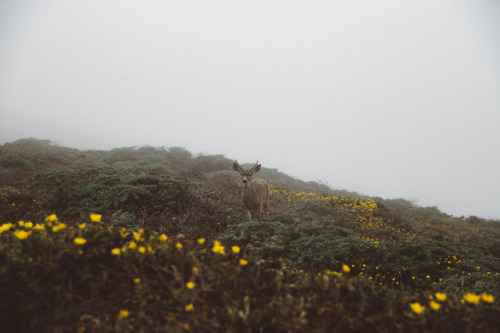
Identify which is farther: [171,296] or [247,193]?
[247,193]

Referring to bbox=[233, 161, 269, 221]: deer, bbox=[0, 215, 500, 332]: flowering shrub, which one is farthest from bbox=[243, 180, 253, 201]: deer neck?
bbox=[0, 215, 500, 332]: flowering shrub

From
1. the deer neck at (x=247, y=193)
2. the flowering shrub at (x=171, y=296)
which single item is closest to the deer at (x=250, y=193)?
the deer neck at (x=247, y=193)

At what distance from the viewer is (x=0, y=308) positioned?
165cm

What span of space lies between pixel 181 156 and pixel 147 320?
777 inches

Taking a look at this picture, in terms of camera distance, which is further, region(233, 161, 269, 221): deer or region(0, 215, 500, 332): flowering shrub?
region(233, 161, 269, 221): deer

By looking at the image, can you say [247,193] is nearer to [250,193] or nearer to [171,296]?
[250,193]

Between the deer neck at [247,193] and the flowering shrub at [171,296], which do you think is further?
the deer neck at [247,193]

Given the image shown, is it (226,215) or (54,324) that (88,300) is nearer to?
(54,324)

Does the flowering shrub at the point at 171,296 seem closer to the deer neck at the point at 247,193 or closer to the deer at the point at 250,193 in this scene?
the deer at the point at 250,193

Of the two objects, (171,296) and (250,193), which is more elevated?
(250,193)

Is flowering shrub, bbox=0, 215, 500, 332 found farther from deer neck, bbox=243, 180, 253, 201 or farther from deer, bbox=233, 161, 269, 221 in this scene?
deer neck, bbox=243, 180, 253, 201

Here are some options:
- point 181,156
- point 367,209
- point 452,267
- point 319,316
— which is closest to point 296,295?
point 319,316

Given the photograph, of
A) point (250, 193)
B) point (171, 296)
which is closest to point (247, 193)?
point (250, 193)

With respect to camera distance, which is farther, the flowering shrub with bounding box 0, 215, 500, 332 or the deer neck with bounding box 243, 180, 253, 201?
the deer neck with bounding box 243, 180, 253, 201
